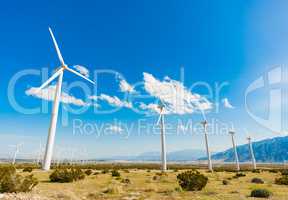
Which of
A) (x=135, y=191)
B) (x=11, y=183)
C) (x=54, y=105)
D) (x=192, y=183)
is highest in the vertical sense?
(x=54, y=105)

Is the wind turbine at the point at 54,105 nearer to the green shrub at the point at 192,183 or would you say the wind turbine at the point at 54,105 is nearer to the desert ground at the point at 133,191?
the desert ground at the point at 133,191

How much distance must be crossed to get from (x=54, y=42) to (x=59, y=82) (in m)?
7.24

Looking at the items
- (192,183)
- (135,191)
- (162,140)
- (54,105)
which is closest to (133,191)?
(135,191)

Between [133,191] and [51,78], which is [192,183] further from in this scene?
[51,78]

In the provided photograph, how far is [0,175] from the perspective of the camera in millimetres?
18141

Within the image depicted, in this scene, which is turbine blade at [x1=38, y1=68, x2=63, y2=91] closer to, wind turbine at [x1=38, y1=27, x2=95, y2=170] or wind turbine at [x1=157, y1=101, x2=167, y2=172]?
wind turbine at [x1=38, y1=27, x2=95, y2=170]

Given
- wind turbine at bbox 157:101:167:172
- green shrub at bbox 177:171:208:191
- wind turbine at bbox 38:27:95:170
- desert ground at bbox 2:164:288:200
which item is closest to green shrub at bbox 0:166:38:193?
desert ground at bbox 2:164:288:200

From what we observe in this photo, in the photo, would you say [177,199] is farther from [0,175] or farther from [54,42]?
[54,42]

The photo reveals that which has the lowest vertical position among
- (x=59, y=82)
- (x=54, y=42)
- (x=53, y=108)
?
(x=53, y=108)

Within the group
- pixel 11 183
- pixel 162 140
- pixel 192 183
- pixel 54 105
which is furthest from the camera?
pixel 162 140

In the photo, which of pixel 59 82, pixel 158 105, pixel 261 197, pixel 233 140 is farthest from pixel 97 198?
pixel 233 140

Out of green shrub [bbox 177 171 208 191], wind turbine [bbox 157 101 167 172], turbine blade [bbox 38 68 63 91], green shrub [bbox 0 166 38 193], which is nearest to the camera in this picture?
green shrub [bbox 0 166 38 193]

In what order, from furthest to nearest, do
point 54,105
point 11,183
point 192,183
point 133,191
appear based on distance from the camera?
point 54,105 < point 192,183 < point 133,191 < point 11,183

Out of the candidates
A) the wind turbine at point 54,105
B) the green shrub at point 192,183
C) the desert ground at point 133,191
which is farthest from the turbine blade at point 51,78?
the green shrub at point 192,183
